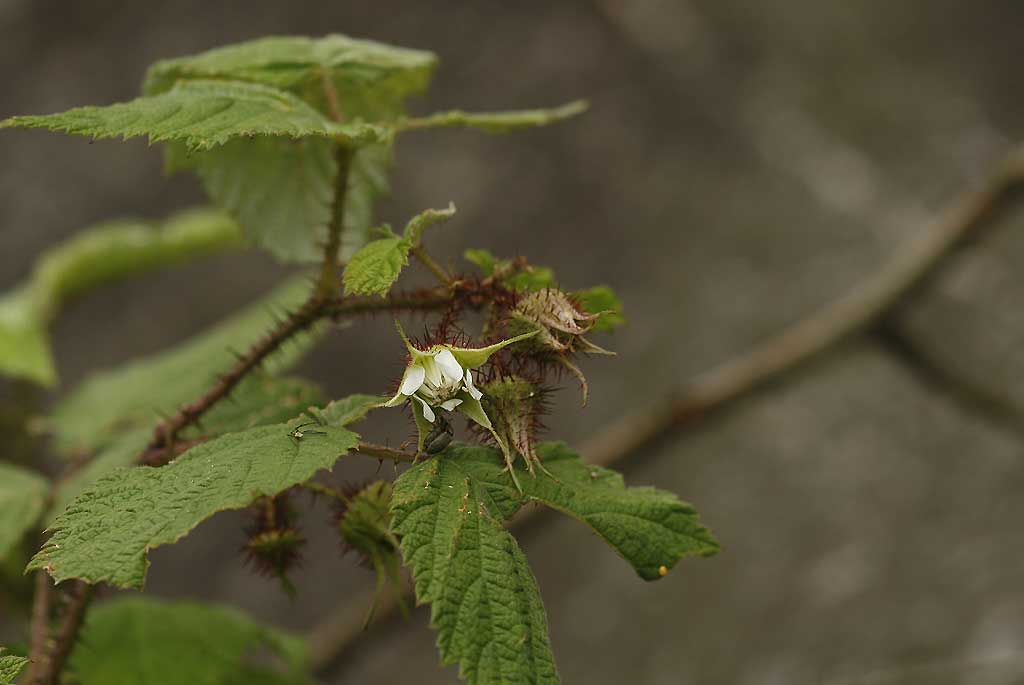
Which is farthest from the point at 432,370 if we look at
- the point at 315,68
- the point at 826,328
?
the point at 826,328

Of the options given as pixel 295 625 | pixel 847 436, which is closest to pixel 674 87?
pixel 847 436

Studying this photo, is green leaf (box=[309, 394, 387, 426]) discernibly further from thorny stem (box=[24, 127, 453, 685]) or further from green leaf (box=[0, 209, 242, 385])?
green leaf (box=[0, 209, 242, 385])

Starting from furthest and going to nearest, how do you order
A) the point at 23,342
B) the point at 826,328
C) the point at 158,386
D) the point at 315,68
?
the point at 826,328 → the point at 23,342 → the point at 158,386 → the point at 315,68

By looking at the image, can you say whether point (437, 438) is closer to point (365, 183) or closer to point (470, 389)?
point (470, 389)

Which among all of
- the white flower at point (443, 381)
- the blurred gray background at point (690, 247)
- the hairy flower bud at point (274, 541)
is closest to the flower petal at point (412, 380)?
the white flower at point (443, 381)

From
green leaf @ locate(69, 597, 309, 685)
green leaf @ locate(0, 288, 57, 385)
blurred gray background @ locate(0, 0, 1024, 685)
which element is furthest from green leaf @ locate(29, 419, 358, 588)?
blurred gray background @ locate(0, 0, 1024, 685)

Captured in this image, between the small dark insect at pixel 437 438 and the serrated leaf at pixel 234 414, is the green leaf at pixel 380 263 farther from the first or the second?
the serrated leaf at pixel 234 414
